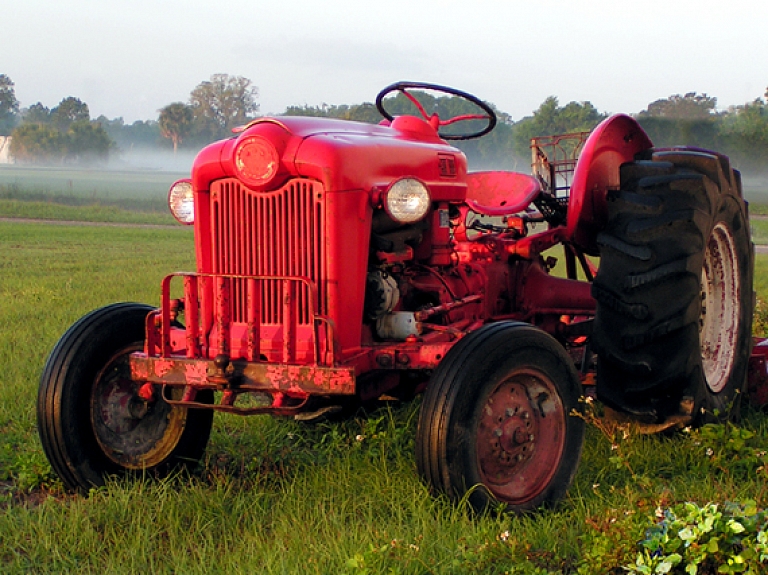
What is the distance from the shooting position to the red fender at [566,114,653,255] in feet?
16.5

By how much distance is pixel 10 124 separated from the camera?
11294cm

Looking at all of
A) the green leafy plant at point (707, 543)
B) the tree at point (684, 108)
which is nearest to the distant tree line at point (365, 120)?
the tree at point (684, 108)

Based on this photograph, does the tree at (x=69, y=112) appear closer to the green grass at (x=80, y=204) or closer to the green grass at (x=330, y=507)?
the green grass at (x=80, y=204)

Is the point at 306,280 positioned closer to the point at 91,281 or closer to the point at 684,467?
the point at 684,467

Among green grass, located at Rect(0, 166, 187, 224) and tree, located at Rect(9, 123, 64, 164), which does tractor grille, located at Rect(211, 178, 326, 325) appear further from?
tree, located at Rect(9, 123, 64, 164)

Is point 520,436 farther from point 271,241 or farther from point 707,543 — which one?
point 271,241

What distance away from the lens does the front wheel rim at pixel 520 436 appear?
3725mm

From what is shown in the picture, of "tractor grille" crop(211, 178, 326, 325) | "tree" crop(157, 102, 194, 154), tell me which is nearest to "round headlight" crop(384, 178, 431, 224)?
"tractor grille" crop(211, 178, 326, 325)

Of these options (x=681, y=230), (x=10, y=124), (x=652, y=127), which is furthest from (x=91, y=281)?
(x=10, y=124)

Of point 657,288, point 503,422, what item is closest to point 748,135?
point 657,288

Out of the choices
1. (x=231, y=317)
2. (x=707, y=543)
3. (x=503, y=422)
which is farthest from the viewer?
(x=231, y=317)

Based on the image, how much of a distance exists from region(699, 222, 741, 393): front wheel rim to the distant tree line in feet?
11.0

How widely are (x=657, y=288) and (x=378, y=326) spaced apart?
137 cm

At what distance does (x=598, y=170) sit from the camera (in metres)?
5.21
